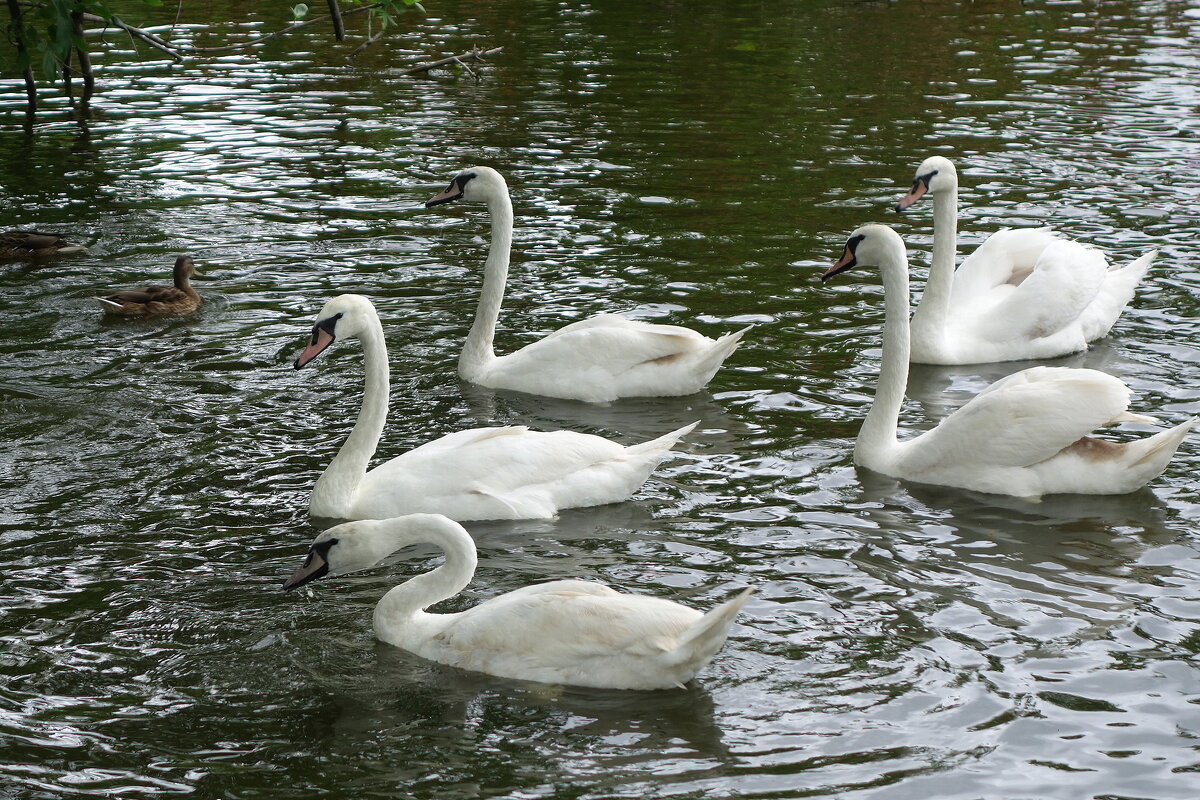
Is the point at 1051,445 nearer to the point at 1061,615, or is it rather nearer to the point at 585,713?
the point at 1061,615

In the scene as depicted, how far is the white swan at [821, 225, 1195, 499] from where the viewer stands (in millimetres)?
8234

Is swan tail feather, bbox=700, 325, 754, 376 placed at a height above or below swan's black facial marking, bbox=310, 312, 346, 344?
below

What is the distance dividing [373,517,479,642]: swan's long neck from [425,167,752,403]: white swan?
3467mm

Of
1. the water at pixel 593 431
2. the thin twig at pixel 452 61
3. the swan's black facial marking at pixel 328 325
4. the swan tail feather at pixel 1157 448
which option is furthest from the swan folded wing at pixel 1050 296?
the thin twig at pixel 452 61

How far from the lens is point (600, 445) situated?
846 centimetres

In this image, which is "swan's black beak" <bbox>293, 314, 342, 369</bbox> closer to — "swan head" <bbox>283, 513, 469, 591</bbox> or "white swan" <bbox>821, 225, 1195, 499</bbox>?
"swan head" <bbox>283, 513, 469, 591</bbox>

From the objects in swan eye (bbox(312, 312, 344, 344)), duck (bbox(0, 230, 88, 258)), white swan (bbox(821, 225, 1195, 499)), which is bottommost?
white swan (bbox(821, 225, 1195, 499))

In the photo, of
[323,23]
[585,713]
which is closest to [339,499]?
[585,713]

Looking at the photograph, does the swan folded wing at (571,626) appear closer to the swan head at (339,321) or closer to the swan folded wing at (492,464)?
the swan folded wing at (492,464)

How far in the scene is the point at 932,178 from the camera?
10898mm

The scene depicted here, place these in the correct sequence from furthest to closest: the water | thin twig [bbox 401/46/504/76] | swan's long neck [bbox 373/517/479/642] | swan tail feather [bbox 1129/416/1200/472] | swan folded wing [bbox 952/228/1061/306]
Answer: thin twig [bbox 401/46/504/76] → swan folded wing [bbox 952/228/1061/306] → swan tail feather [bbox 1129/416/1200/472] → swan's long neck [bbox 373/517/479/642] → the water

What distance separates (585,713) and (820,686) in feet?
3.27

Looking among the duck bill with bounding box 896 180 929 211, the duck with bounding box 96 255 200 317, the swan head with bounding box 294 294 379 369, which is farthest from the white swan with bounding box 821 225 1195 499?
the duck with bounding box 96 255 200 317

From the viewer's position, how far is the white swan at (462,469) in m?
8.14
